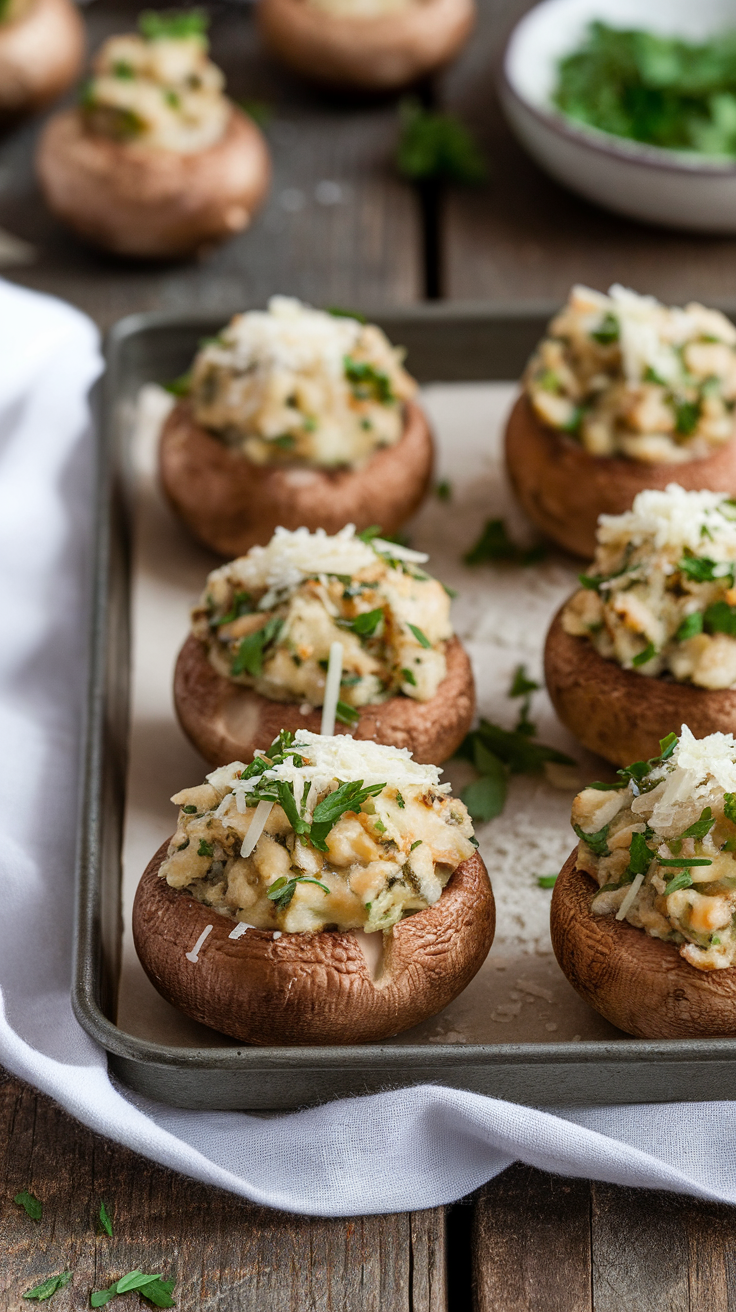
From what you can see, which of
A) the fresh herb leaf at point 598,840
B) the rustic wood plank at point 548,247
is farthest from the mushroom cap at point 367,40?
the fresh herb leaf at point 598,840

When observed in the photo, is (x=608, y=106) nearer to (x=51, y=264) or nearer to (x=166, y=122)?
(x=166, y=122)

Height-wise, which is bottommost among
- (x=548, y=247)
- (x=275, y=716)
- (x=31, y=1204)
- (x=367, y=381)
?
(x=31, y=1204)

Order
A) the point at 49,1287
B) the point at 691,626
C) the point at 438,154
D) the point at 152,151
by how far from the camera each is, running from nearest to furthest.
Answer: the point at 49,1287
the point at 691,626
the point at 152,151
the point at 438,154

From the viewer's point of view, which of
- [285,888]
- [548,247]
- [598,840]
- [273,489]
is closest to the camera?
[285,888]

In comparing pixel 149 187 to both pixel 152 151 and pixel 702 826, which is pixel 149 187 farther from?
pixel 702 826

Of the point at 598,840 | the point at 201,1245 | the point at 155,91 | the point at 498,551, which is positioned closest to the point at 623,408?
the point at 498,551

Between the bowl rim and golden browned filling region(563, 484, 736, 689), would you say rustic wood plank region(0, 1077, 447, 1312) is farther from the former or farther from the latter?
the bowl rim

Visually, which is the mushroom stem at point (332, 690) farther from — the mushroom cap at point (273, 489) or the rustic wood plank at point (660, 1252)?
the rustic wood plank at point (660, 1252)
